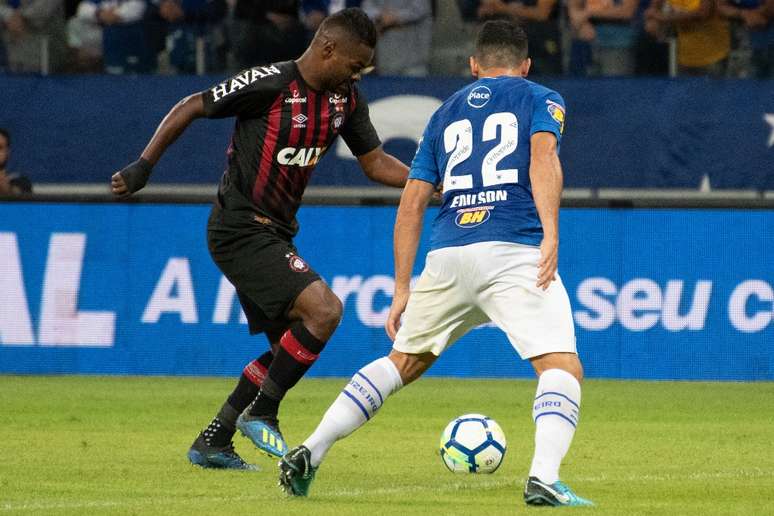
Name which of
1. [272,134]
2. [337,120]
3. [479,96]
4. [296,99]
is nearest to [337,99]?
[337,120]

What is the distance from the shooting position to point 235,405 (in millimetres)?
8461

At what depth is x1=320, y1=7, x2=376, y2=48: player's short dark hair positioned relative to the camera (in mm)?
8352

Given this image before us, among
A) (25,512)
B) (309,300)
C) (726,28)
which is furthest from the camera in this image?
(726,28)

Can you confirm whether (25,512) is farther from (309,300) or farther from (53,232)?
(53,232)

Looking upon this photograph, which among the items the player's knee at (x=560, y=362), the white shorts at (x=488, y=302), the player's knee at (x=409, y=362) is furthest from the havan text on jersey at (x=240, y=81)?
the player's knee at (x=560, y=362)

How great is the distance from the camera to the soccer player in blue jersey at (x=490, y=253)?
21.6 feet

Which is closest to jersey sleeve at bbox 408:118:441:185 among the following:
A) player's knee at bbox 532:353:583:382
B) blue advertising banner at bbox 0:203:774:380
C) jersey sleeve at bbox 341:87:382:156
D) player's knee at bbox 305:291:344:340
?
player's knee at bbox 532:353:583:382

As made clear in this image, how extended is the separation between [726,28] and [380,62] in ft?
11.0

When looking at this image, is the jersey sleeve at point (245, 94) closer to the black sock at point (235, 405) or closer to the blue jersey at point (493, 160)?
the black sock at point (235, 405)

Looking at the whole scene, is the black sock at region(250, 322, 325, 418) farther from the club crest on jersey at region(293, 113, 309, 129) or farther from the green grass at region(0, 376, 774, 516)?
the club crest on jersey at region(293, 113, 309, 129)

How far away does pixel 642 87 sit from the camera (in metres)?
16.0

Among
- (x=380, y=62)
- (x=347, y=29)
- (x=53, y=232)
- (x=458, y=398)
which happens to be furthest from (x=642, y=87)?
(x=347, y=29)

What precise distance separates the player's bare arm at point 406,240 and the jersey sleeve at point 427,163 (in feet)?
0.09

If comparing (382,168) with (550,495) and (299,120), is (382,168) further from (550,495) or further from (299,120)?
(550,495)
